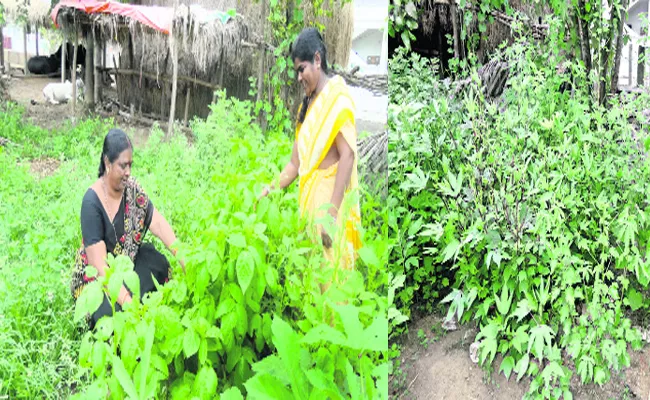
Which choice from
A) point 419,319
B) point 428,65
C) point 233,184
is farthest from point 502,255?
point 233,184

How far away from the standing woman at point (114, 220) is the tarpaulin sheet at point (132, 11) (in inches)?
9.4

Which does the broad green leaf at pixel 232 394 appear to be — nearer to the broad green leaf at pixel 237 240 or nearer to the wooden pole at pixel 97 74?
the broad green leaf at pixel 237 240

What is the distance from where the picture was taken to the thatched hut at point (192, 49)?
1261 mm

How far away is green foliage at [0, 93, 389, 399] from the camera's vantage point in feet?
3.61

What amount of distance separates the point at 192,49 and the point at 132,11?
138mm

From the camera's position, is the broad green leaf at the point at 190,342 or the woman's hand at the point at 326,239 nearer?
the broad green leaf at the point at 190,342

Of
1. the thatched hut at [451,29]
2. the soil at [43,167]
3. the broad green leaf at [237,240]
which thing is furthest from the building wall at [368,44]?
the soil at [43,167]

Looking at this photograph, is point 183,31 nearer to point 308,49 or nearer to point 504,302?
point 308,49

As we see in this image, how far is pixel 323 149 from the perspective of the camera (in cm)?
121

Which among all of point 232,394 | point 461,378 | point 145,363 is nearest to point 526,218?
point 461,378

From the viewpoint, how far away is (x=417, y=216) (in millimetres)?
1568

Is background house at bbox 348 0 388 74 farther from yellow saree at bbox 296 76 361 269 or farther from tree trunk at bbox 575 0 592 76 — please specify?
tree trunk at bbox 575 0 592 76

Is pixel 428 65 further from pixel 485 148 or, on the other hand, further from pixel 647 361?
pixel 647 361

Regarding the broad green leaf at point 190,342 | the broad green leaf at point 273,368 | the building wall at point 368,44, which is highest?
the building wall at point 368,44
